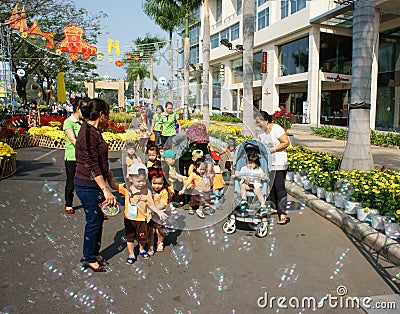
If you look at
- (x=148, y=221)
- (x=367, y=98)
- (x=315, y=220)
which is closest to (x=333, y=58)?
(x=367, y=98)

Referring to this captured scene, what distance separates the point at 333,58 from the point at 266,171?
22.9 m

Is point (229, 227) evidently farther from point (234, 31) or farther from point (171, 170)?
point (234, 31)

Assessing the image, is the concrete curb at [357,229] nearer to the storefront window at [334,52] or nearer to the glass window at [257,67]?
the storefront window at [334,52]

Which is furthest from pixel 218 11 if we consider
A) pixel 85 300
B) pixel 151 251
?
pixel 85 300

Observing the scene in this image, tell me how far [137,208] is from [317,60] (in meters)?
22.9

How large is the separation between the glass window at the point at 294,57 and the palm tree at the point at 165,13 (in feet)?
28.6

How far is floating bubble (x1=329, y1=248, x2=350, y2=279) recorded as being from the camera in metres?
3.51

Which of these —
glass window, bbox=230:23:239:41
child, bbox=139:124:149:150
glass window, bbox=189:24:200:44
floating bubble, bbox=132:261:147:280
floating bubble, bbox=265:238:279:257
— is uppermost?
glass window, bbox=189:24:200:44

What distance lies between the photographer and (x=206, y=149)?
18.1 feet

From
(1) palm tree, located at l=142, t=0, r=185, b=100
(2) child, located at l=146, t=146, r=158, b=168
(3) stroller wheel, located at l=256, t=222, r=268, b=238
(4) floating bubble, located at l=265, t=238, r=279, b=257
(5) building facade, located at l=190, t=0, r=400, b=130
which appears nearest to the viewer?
(4) floating bubble, located at l=265, t=238, r=279, b=257

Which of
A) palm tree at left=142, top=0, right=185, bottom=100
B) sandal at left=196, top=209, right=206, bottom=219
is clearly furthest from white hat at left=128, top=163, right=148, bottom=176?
palm tree at left=142, top=0, right=185, bottom=100

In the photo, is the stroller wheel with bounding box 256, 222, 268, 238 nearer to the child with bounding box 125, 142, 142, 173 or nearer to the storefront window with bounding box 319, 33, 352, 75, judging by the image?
the child with bounding box 125, 142, 142, 173

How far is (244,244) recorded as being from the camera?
4379 mm

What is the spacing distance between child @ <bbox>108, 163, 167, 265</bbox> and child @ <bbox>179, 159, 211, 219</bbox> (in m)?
1.20
